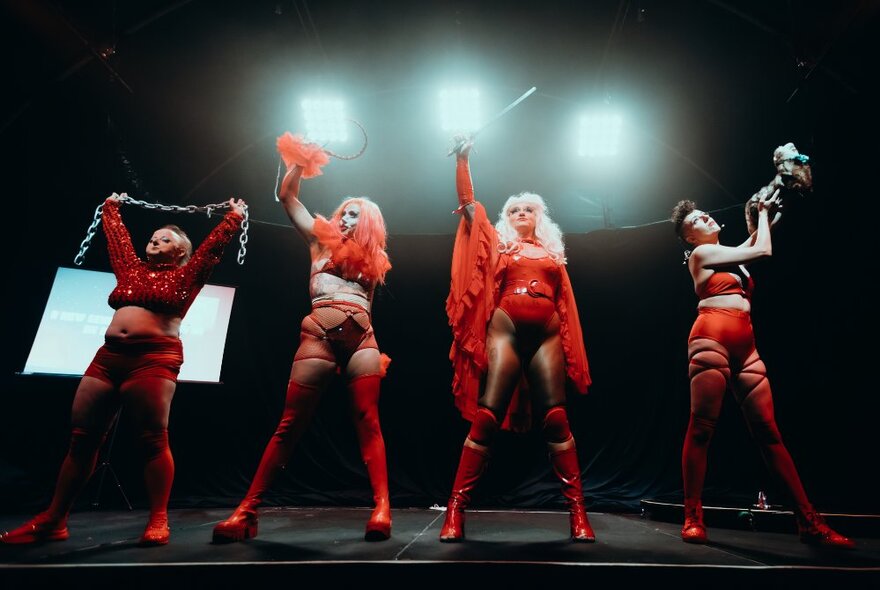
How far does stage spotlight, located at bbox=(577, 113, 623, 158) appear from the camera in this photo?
4.68 metres

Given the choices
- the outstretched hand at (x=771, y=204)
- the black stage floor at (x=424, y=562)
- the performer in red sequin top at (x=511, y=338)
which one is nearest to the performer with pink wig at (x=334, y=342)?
the black stage floor at (x=424, y=562)

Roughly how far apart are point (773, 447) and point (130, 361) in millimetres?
3155

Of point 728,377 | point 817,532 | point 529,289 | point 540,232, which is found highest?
point 540,232

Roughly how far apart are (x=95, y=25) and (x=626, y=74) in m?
4.48

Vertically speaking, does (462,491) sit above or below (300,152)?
below

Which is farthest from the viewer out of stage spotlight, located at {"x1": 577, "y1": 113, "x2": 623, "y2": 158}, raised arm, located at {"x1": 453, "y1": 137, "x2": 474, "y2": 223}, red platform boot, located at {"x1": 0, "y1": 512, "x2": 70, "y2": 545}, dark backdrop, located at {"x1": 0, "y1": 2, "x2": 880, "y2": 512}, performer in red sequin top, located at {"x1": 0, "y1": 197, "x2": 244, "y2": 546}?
stage spotlight, located at {"x1": 577, "y1": 113, "x2": 623, "y2": 158}

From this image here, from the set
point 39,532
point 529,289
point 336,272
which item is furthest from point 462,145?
point 39,532

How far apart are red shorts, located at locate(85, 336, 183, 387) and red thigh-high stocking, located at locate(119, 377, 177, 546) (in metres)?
0.04

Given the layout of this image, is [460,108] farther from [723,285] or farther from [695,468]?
[695,468]

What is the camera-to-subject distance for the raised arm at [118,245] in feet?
7.69

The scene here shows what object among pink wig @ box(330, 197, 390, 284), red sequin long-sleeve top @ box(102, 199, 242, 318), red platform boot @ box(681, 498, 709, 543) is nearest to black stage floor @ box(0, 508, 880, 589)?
red platform boot @ box(681, 498, 709, 543)

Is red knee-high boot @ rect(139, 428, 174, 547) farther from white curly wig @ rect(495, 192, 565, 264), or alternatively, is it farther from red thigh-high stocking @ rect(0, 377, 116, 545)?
white curly wig @ rect(495, 192, 565, 264)

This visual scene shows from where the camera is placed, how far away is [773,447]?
2275 millimetres

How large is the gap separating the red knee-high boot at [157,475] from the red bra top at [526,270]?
180 centimetres
